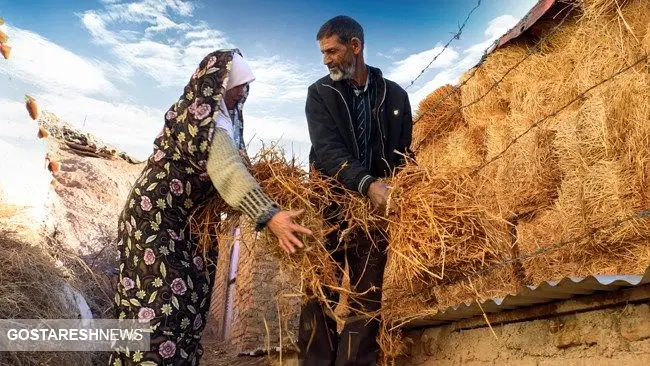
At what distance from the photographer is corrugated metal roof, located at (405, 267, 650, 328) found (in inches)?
80.7

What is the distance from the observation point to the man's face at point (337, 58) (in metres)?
2.86

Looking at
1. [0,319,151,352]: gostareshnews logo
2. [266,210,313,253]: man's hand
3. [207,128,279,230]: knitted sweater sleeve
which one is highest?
[207,128,279,230]: knitted sweater sleeve

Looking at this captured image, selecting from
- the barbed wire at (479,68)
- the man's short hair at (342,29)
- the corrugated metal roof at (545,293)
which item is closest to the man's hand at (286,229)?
the corrugated metal roof at (545,293)

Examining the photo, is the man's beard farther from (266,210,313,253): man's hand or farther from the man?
(266,210,313,253): man's hand

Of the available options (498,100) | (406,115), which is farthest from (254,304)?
(406,115)

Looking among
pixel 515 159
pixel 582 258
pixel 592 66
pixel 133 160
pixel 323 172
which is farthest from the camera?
pixel 133 160

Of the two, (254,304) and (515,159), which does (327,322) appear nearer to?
(515,159)

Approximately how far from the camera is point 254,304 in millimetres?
7605

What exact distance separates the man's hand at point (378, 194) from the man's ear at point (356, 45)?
0.79 metres

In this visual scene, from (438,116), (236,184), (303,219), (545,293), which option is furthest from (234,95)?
(438,116)

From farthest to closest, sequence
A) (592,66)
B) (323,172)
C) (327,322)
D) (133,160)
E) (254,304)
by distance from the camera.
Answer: (133,160) → (254,304) → (592,66) → (323,172) → (327,322)

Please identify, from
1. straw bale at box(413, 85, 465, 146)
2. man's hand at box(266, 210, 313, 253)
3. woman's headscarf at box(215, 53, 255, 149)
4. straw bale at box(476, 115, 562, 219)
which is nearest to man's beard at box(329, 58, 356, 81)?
woman's headscarf at box(215, 53, 255, 149)

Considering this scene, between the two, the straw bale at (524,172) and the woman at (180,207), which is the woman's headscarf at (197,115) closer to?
the woman at (180,207)

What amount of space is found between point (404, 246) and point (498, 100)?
3.49 meters
